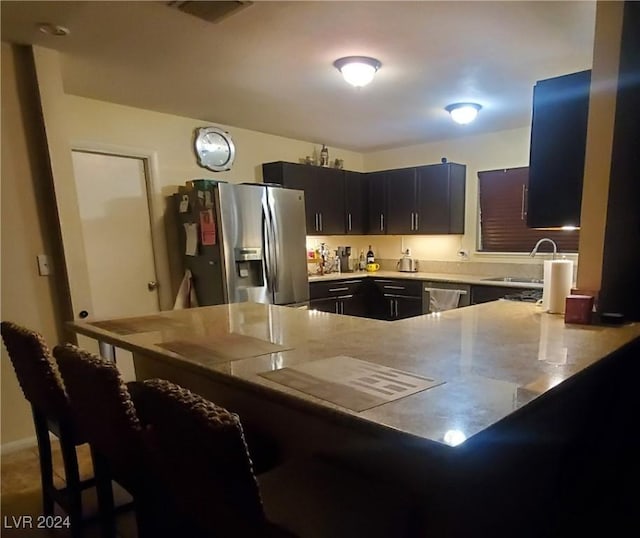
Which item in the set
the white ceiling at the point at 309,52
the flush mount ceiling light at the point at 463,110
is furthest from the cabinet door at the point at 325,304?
the flush mount ceiling light at the point at 463,110

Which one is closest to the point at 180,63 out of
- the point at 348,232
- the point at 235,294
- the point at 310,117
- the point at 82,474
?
the point at 310,117

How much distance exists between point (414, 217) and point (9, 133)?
3751 mm

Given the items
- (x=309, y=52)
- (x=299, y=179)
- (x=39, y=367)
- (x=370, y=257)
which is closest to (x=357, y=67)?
(x=309, y=52)

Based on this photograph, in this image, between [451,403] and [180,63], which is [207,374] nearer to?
[451,403]

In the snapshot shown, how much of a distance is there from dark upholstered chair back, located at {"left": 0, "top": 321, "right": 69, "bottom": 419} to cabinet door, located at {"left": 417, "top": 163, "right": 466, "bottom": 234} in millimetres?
4000

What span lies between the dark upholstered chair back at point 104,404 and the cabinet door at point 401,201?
413cm

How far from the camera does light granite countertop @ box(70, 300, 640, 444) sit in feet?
2.98

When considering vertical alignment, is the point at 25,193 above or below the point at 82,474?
above

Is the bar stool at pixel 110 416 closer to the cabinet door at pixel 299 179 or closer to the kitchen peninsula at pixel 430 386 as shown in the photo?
the kitchen peninsula at pixel 430 386

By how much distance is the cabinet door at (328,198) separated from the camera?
4793 millimetres

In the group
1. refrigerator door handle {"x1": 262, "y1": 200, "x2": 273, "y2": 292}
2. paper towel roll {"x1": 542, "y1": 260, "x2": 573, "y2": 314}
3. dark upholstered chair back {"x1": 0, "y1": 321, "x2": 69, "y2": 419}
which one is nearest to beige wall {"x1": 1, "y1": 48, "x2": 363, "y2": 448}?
dark upholstered chair back {"x1": 0, "y1": 321, "x2": 69, "y2": 419}

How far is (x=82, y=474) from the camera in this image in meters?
2.43

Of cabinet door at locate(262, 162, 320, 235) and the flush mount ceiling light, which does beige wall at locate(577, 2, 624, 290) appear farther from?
cabinet door at locate(262, 162, 320, 235)

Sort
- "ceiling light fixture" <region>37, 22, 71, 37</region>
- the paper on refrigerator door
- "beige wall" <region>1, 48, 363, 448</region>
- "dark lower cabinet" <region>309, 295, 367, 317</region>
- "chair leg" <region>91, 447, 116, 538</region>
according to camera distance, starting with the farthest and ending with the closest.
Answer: "dark lower cabinet" <region>309, 295, 367, 317</region> → the paper on refrigerator door → "beige wall" <region>1, 48, 363, 448</region> → "ceiling light fixture" <region>37, 22, 71, 37</region> → "chair leg" <region>91, 447, 116, 538</region>
